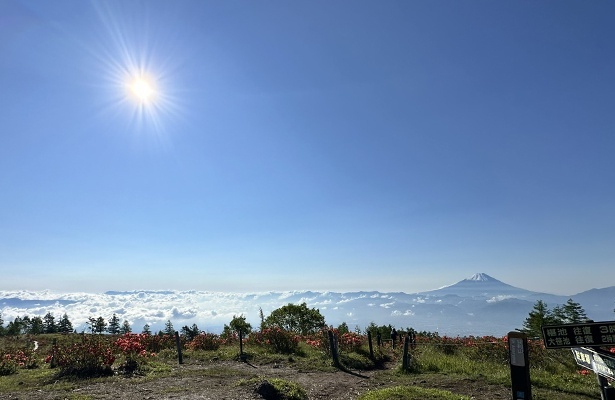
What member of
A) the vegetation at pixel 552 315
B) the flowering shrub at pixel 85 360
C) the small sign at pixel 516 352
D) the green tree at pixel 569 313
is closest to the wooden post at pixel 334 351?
the flowering shrub at pixel 85 360

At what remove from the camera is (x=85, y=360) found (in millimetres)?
15656

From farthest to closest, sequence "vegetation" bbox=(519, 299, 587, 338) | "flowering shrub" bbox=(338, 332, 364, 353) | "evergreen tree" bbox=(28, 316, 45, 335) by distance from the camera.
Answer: "evergreen tree" bbox=(28, 316, 45, 335)
"vegetation" bbox=(519, 299, 587, 338)
"flowering shrub" bbox=(338, 332, 364, 353)

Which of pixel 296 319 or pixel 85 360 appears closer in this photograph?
pixel 85 360

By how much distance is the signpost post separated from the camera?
7.36 meters

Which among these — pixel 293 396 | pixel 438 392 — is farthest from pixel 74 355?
pixel 438 392

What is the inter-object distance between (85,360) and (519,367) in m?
16.8

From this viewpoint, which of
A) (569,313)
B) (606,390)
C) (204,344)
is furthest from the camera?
(569,313)

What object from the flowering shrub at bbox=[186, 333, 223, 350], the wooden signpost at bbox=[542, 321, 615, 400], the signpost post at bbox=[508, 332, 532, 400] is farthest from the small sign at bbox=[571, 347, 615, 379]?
the flowering shrub at bbox=[186, 333, 223, 350]

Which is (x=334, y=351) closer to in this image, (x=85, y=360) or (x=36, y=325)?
(x=85, y=360)

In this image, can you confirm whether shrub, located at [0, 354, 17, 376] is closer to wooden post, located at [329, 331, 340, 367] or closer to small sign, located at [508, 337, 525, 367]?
wooden post, located at [329, 331, 340, 367]

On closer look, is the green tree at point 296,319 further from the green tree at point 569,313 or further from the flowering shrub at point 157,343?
the green tree at point 569,313

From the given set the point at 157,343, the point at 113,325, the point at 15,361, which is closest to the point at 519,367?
the point at 157,343

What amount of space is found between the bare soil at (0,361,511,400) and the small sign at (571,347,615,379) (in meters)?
4.89

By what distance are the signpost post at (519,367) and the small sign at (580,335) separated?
51 centimetres
